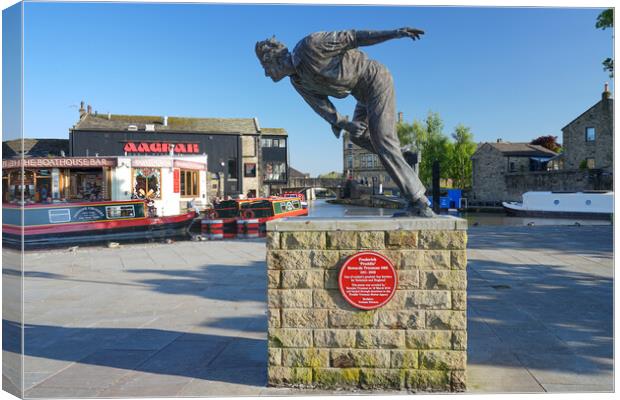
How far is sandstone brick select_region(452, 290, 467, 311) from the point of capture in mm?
3887

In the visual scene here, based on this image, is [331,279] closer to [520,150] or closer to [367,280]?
[367,280]

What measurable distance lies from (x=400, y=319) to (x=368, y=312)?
10.5 inches

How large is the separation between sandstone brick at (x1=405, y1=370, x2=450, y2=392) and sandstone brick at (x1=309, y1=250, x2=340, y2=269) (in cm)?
109

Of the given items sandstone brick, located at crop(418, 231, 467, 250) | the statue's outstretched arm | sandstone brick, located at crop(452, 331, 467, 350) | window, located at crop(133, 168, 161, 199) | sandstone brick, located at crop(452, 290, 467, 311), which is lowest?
sandstone brick, located at crop(452, 331, 467, 350)

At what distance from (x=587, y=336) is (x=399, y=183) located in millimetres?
2813

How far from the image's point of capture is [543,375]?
4.15 m

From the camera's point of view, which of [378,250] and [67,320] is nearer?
[378,250]

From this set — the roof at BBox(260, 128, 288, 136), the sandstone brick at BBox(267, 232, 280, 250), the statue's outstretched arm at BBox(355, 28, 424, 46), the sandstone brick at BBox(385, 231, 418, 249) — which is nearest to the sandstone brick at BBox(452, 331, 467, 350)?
the sandstone brick at BBox(385, 231, 418, 249)

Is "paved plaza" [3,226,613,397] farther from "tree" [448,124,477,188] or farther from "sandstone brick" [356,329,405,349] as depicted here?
"tree" [448,124,477,188]

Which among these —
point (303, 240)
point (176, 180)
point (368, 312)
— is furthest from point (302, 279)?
point (176, 180)

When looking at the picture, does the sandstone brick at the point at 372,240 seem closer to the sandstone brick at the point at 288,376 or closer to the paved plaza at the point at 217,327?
the sandstone brick at the point at 288,376

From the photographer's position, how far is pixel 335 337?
394cm

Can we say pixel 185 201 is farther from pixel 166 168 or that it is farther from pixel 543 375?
pixel 543 375

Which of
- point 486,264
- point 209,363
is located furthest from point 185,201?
point 209,363
